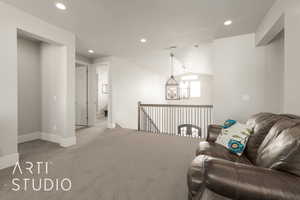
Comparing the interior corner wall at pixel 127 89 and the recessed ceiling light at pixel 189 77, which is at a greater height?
the recessed ceiling light at pixel 189 77

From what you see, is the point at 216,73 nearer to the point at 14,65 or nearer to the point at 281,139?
the point at 281,139

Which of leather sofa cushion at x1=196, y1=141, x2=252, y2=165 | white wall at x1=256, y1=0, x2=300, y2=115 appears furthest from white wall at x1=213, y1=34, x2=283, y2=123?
leather sofa cushion at x1=196, y1=141, x2=252, y2=165

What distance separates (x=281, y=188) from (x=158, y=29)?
300cm

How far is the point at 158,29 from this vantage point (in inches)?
114

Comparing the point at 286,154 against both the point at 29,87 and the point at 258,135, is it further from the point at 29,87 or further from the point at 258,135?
the point at 29,87

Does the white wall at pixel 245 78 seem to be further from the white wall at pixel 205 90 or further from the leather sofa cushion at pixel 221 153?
the white wall at pixel 205 90

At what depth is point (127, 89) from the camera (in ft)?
17.9

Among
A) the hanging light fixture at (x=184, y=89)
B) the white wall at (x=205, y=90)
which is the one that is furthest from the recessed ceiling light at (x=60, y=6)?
the white wall at (x=205, y=90)

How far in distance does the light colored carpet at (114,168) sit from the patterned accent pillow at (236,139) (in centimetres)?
73

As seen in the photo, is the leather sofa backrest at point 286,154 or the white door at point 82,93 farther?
the white door at point 82,93

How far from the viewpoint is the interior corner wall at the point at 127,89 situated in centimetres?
484

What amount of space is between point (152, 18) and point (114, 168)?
8.76ft

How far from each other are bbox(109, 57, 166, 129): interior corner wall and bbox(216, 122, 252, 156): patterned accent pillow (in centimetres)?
375

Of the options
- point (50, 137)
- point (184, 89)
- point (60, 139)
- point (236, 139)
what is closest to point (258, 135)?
point (236, 139)
